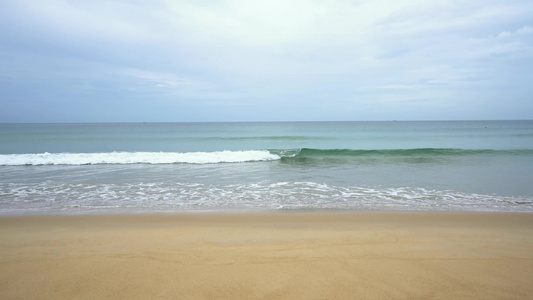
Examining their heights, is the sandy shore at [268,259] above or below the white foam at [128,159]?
below

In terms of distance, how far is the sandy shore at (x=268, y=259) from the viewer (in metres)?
2.81

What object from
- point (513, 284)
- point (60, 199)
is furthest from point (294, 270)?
point (60, 199)

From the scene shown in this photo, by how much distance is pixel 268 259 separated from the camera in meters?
3.50

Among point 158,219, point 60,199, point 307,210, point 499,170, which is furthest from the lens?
point 499,170

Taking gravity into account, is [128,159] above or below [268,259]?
above

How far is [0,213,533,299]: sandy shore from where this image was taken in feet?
9.23

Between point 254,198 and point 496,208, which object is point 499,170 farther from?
point 254,198

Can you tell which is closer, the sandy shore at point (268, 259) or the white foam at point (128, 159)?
the sandy shore at point (268, 259)

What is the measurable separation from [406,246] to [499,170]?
37.0ft

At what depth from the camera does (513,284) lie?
116 inches

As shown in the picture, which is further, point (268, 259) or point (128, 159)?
point (128, 159)

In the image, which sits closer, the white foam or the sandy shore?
the sandy shore

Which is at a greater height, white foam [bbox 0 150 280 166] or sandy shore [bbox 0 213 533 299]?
white foam [bbox 0 150 280 166]

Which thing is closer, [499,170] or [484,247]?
[484,247]
